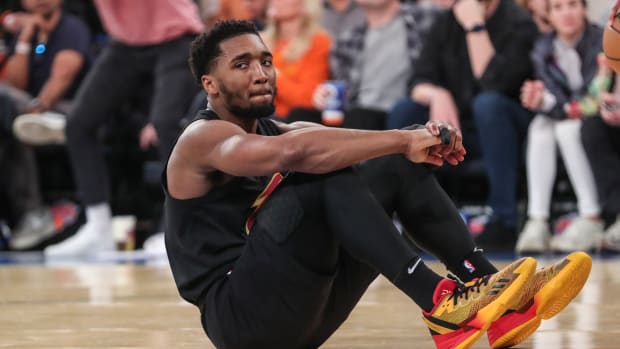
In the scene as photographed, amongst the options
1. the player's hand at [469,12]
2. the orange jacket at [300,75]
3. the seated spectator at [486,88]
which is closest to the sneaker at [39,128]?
the orange jacket at [300,75]

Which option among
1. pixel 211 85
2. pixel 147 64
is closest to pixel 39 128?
pixel 147 64

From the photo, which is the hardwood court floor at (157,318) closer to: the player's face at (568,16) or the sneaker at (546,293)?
the sneaker at (546,293)

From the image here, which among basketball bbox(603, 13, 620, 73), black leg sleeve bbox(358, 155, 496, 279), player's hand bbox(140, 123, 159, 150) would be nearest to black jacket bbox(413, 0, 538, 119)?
player's hand bbox(140, 123, 159, 150)

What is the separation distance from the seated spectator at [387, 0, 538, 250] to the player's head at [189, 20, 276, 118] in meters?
3.29

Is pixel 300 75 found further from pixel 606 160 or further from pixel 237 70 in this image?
pixel 237 70

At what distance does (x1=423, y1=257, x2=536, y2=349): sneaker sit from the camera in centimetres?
216

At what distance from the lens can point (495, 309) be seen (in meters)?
2.15

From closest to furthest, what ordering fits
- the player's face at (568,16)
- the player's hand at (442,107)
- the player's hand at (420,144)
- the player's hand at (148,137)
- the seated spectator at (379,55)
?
the player's hand at (420,144)
the player's face at (568,16)
the player's hand at (442,107)
the seated spectator at (379,55)
the player's hand at (148,137)

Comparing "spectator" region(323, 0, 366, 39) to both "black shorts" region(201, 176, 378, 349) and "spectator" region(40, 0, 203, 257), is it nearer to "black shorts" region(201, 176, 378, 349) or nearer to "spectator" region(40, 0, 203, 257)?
"spectator" region(40, 0, 203, 257)

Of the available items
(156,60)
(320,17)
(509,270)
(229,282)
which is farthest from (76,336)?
(320,17)

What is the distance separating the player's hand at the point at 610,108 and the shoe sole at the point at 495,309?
131 inches

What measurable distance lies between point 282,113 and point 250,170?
3990 millimetres

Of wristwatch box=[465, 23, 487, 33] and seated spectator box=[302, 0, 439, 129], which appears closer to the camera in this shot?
wristwatch box=[465, 23, 487, 33]

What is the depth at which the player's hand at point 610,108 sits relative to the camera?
5.32m
